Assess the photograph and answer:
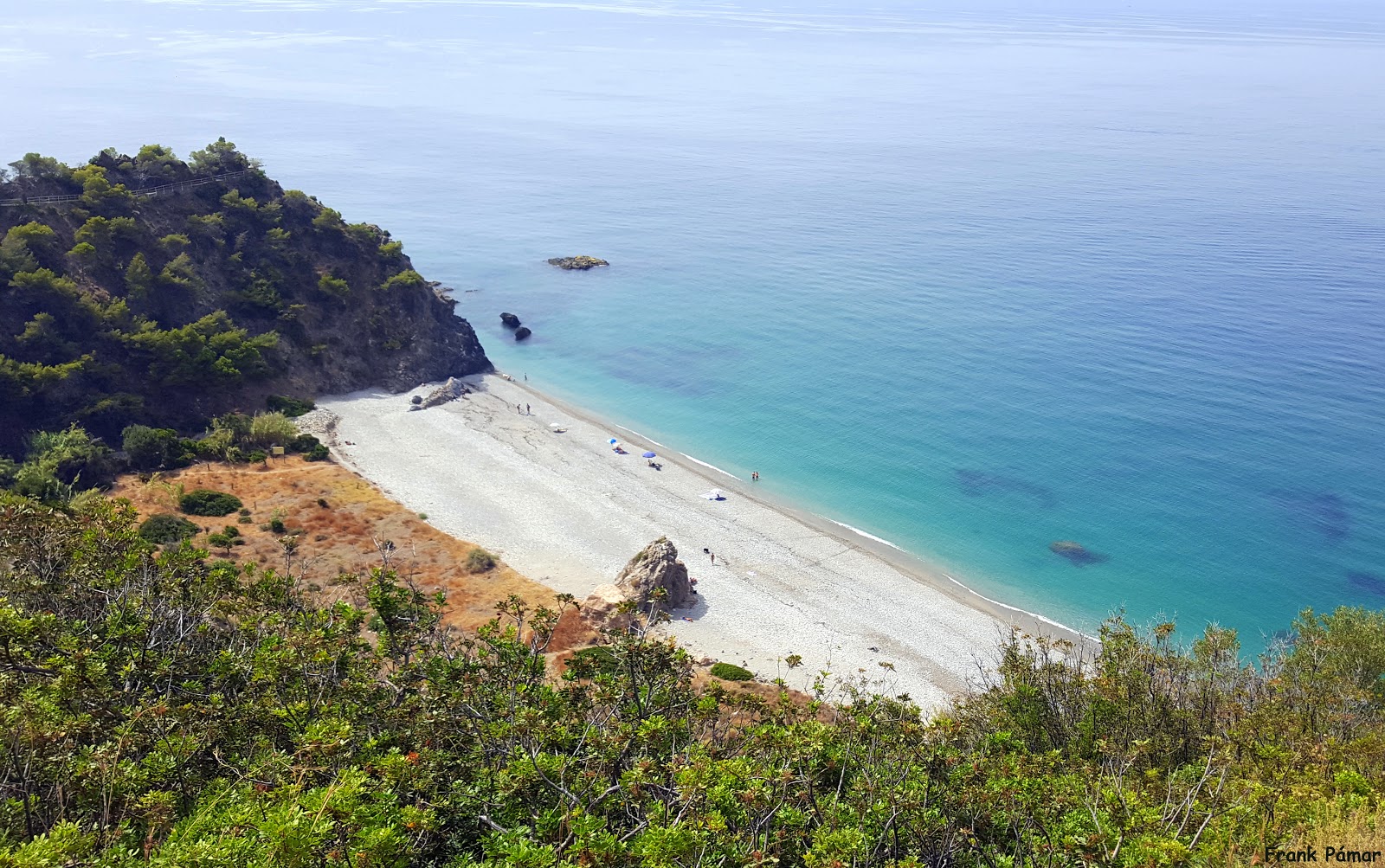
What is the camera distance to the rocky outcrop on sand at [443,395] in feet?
204

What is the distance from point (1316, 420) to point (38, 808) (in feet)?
233

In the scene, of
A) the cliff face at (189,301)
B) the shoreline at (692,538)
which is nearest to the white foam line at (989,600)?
the shoreline at (692,538)

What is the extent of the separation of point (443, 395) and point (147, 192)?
83.7 feet

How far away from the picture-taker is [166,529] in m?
37.7

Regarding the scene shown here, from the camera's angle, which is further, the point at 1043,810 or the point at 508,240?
the point at 508,240

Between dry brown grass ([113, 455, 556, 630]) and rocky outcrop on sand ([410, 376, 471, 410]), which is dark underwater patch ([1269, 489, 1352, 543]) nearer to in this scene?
dry brown grass ([113, 455, 556, 630])

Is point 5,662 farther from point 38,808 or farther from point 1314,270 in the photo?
point 1314,270

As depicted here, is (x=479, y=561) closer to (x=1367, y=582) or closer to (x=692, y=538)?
(x=692, y=538)

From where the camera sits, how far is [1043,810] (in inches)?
497

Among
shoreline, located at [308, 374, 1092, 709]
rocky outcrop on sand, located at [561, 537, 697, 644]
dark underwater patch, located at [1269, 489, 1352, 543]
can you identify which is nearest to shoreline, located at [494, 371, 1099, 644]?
shoreline, located at [308, 374, 1092, 709]

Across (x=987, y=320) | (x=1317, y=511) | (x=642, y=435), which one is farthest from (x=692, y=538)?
(x=987, y=320)

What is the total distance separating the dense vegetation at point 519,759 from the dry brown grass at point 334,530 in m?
17.6

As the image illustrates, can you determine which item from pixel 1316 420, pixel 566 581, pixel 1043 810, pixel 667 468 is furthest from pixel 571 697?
pixel 1316 420

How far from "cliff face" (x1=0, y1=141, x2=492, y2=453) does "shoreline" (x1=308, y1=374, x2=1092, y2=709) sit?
524cm
